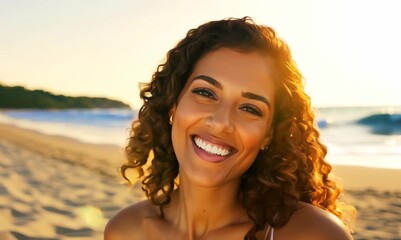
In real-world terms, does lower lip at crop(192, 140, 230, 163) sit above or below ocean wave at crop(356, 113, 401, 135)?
above

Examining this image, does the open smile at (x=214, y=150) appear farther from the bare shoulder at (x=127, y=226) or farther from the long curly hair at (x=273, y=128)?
the bare shoulder at (x=127, y=226)

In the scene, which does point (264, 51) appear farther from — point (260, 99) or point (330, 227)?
point (330, 227)

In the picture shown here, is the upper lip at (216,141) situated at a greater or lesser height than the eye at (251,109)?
lesser

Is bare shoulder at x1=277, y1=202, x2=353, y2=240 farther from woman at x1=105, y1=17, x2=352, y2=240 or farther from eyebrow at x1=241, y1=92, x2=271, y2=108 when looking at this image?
eyebrow at x1=241, y1=92, x2=271, y2=108

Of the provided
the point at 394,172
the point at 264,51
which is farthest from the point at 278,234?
the point at 394,172

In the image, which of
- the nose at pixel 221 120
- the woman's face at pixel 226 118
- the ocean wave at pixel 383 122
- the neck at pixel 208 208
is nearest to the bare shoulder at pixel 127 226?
the neck at pixel 208 208

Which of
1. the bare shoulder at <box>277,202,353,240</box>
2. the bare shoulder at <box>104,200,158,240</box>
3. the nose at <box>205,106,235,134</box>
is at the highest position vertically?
the nose at <box>205,106,235,134</box>

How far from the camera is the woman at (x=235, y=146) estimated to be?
2.81 meters

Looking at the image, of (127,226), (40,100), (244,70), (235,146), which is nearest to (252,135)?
(235,146)

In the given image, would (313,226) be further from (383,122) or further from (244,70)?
(383,122)

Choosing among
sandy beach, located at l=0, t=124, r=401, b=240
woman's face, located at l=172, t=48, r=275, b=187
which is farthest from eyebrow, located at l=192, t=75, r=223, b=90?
sandy beach, located at l=0, t=124, r=401, b=240

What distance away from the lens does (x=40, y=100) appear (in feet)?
217

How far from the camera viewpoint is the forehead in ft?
9.22

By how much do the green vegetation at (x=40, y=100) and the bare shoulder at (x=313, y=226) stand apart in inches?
2131
